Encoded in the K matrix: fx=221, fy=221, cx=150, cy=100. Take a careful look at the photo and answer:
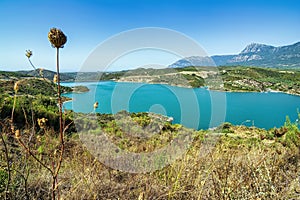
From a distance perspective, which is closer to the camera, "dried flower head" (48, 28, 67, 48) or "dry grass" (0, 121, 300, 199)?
"dried flower head" (48, 28, 67, 48)

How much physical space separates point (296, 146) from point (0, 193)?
398 cm

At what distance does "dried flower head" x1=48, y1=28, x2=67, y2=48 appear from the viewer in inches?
28.3

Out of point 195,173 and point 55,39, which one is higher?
point 55,39

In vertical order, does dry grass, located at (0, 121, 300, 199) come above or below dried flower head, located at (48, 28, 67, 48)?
below

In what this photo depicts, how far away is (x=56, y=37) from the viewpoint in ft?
2.37

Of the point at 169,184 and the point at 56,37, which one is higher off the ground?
the point at 56,37

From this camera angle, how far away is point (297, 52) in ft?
630

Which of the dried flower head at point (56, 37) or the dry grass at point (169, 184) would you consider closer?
the dried flower head at point (56, 37)

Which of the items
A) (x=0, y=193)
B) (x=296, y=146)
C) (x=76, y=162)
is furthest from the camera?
(x=296, y=146)

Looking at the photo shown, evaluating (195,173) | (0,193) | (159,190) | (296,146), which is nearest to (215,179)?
(195,173)

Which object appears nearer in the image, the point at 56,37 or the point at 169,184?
the point at 56,37

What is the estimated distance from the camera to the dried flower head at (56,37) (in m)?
0.72

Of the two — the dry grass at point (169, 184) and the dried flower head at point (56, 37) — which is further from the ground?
the dried flower head at point (56, 37)

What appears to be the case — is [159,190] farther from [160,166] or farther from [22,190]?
[22,190]
